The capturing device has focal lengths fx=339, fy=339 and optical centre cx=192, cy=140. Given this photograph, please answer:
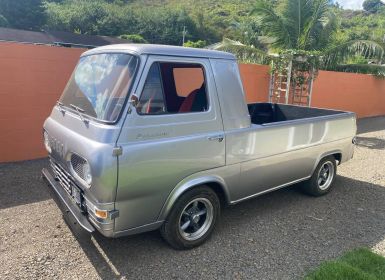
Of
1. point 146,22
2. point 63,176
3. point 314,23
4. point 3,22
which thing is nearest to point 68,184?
point 63,176

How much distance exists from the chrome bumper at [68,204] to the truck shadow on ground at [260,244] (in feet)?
0.53

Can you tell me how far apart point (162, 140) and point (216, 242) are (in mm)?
1459

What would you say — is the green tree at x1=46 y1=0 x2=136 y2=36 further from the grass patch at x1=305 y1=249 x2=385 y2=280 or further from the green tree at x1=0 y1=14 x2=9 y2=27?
the grass patch at x1=305 y1=249 x2=385 y2=280

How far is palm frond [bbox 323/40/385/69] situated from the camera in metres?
10.9

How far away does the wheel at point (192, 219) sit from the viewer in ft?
11.3

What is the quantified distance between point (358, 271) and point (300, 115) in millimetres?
3139

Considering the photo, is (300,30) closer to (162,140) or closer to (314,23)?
(314,23)

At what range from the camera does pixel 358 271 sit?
3320mm

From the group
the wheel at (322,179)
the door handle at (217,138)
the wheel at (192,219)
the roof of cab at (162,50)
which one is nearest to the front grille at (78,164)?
the wheel at (192,219)

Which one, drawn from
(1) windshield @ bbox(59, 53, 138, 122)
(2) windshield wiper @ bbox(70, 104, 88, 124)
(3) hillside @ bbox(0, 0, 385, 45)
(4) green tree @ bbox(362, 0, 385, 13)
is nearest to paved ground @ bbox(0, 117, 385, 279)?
(2) windshield wiper @ bbox(70, 104, 88, 124)

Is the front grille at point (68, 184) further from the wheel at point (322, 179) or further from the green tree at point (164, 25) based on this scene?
the green tree at point (164, 25)

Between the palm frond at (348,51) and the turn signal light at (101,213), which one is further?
the palm frond at (348,51)

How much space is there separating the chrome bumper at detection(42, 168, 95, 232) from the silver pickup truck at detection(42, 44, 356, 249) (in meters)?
0.01

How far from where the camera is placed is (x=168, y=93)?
368 cm
